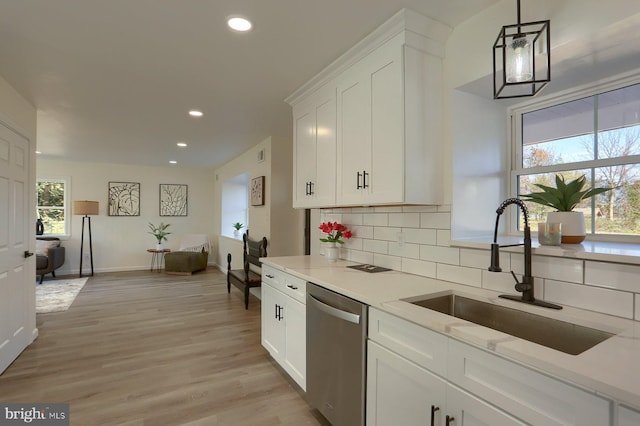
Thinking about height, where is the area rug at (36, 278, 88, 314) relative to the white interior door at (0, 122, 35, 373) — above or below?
below

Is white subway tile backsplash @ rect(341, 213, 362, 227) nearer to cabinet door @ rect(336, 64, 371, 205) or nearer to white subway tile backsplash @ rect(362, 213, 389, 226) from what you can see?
white subway tile backsplash @ rect(362, 213, 389, 226)

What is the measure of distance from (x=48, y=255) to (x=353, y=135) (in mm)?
6356

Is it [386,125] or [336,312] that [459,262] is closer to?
[336,312]

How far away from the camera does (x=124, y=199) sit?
23.3 ft

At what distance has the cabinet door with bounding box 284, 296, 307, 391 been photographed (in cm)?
213

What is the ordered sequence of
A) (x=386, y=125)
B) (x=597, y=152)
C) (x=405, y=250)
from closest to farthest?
(x=597, y=152), (x=386, y=125), (x=405, y=250)

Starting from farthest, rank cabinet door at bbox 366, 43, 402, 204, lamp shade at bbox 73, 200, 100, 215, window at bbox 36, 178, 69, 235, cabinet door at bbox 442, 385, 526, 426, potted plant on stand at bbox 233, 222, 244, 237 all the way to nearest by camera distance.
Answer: potted plant on stand at bbox 233, 222, 244, 237, window at bbox 36, 178, 69, 235, lamp shade at bbox 73, 200, 100, 215, cabinet door at bbox 366, 43, 402, 204, cabinet door at bbox 442, 385, 526, 426

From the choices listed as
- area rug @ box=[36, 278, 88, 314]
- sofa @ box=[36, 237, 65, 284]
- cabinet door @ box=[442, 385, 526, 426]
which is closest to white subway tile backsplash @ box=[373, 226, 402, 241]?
cabinet door @ box=[442, 385, 526, 426]

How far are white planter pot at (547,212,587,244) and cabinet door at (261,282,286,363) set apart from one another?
1.79m

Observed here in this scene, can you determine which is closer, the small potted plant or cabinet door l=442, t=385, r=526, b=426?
cabinet door l=442, t=385, r=526, b=426

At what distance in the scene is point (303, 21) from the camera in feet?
5.97

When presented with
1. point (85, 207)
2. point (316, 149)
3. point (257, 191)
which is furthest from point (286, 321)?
point (85, 207)

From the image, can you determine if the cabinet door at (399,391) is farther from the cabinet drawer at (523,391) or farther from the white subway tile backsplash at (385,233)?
the white subway tile backsplash at (385,233)

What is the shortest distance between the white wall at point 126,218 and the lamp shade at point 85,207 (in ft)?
2.06
